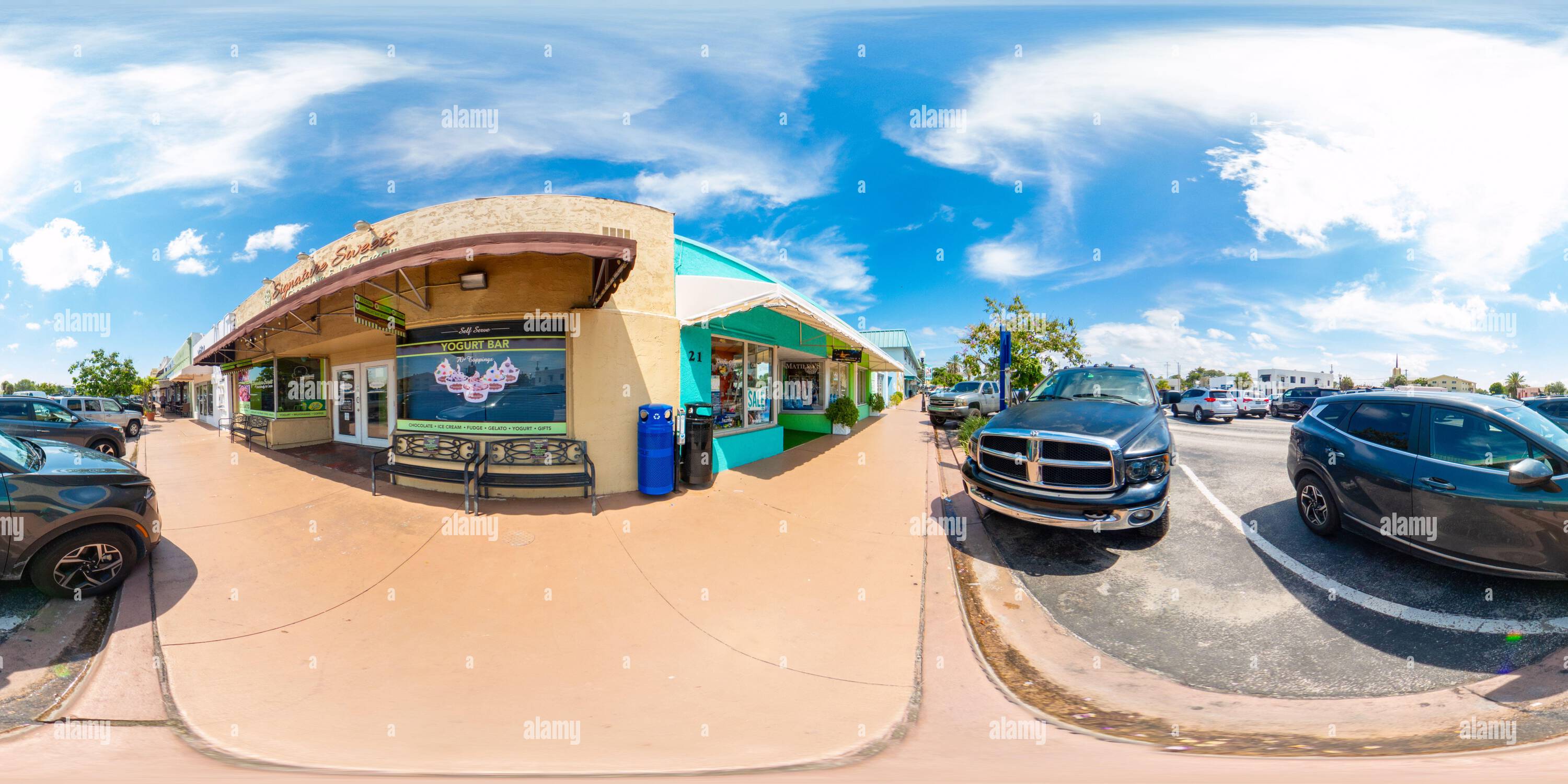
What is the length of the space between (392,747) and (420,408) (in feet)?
22.7

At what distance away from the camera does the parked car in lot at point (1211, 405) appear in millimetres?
18281

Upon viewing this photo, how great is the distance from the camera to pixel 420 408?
27.2ft

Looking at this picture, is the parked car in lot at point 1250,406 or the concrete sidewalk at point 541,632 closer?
the concrete sidewalk at point 541,632

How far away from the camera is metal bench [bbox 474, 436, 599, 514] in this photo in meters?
7.27

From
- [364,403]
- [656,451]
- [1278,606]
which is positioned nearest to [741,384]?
[656,451]

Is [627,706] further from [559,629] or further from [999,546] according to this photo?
[999,546]

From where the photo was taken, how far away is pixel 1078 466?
4.91 metres

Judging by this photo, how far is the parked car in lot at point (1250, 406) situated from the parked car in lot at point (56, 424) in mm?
36321

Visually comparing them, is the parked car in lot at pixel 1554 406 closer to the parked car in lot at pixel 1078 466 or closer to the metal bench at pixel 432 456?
the parked car in lot at pixel 1078 466

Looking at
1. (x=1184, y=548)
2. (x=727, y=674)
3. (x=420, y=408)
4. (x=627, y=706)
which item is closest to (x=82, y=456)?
(x=420, y=408)

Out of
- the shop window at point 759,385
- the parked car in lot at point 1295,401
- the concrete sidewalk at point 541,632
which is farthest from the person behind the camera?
the parked car in lot at point 1295,401

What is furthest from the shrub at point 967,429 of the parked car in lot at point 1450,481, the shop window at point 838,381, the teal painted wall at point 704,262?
the parked car in lot at point 1450,481

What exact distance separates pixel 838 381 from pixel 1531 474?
1465 cm
